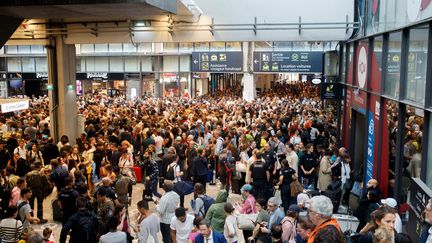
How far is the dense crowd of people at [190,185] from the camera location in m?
7.03

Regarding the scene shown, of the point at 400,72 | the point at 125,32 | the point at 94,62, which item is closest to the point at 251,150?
the point at 400,72

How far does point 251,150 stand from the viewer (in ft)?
45.3

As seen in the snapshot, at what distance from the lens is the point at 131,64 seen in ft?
136

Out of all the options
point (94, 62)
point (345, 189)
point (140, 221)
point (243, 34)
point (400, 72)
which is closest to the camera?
point (140, 221)

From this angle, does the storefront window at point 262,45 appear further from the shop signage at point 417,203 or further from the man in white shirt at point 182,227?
the shop signage at point 417,203

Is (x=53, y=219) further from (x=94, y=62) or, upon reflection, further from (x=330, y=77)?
(x=94, y=62)

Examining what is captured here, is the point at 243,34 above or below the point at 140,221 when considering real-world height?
above

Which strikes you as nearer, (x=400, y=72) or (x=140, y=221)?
(x=140, y=221)

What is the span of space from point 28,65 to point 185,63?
13.9 metres

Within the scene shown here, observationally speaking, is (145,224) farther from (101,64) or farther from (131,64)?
(101,64)

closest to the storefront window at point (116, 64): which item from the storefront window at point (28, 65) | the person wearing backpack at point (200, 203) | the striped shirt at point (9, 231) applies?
the storefront window at point (28, 65)

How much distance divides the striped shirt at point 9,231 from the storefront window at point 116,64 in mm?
34613

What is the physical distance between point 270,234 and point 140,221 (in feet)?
6.83

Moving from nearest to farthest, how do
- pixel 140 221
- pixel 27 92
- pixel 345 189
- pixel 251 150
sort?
pixel 140 221
pixel 345 189
pixel 251 150
pixel 27 92
